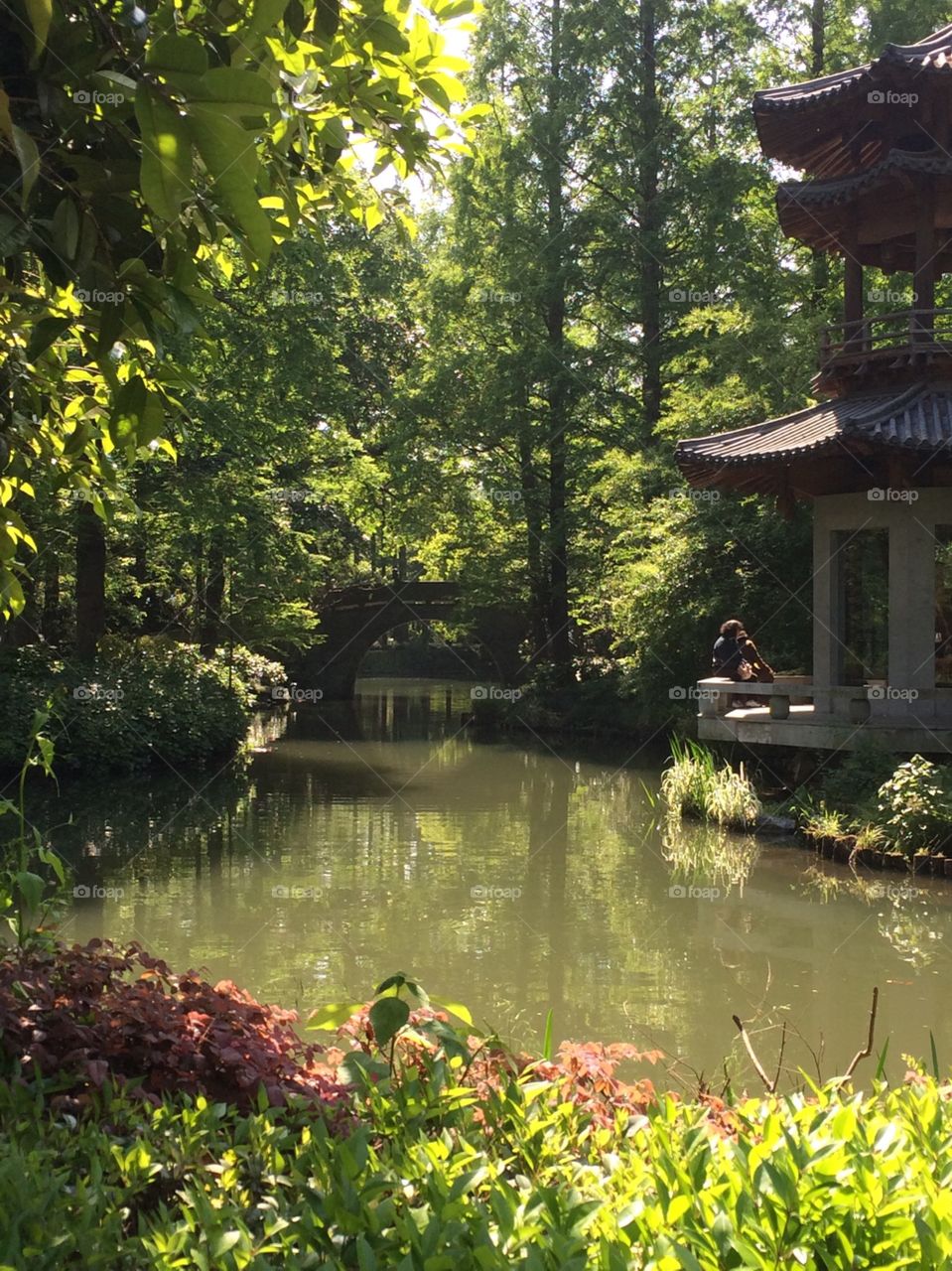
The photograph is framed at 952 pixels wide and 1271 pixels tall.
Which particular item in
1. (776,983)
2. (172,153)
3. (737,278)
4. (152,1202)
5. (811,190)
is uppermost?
(737,278)

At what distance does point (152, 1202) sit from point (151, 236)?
77.3 inches

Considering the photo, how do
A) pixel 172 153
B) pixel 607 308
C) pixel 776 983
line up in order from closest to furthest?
pixel 172 153 < pixel 776 983 < pixel 607 308

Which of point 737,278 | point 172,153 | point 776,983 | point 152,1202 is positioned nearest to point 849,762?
→ point 776,983

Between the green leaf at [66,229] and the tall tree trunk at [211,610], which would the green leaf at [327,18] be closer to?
the green leaf at [66,229]

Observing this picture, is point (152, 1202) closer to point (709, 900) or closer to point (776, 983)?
point (776, 983)

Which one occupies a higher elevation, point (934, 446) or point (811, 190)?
point (811, 190)

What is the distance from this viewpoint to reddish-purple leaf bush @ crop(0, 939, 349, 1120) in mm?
2967

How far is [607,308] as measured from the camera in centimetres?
2512

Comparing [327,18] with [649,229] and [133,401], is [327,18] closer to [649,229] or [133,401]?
[133,401]

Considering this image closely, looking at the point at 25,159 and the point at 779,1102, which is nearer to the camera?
the point at 25,159

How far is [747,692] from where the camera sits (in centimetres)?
1331

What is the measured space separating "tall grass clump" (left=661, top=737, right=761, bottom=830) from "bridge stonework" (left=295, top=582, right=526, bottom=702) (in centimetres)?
1506

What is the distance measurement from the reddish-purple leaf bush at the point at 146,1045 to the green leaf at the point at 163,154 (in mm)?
1854

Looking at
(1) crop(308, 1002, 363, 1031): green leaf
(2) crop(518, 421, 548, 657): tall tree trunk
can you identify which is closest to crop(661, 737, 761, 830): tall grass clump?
(1) crop(308, 1002, 363, 1031): green leaf
